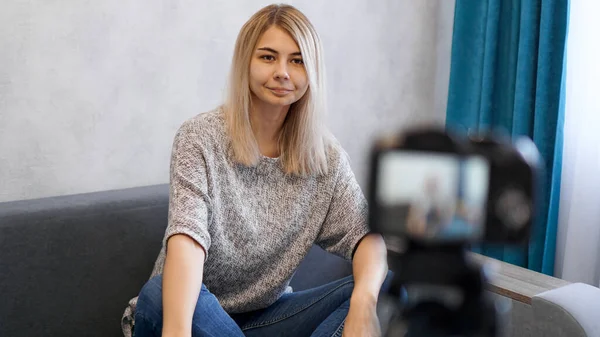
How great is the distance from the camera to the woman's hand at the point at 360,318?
1.24 meters

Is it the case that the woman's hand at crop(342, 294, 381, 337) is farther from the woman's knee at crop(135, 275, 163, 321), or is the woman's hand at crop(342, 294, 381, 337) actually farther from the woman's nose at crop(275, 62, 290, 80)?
the woman's nose at crop(275, 62, 290, 80)

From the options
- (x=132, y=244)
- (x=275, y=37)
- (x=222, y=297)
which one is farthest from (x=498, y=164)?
(x=132, y=244)

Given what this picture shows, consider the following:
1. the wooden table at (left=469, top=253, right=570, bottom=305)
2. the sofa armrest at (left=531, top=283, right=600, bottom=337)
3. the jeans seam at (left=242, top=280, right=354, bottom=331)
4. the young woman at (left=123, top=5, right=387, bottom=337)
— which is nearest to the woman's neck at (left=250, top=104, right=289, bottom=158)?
the young woman at (left=123, top=5, right=387, bottom=337)

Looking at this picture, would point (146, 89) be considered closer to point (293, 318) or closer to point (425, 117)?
point (293, 318)

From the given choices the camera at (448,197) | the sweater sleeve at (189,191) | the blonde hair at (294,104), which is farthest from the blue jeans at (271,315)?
the camera at (448,197)

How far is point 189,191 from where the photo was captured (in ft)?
4.33

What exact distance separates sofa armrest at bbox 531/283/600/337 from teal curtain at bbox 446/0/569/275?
483mm

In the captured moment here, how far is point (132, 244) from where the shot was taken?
1.60m

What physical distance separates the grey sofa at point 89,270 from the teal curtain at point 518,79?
21.3 inches

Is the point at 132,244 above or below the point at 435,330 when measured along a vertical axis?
below

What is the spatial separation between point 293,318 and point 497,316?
0.99 m

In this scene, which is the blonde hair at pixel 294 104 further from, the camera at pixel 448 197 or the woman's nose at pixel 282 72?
the camera at pixel 448 197

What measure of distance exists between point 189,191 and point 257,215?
0.71ft

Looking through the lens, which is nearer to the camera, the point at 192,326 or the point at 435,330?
the point at 435,330
